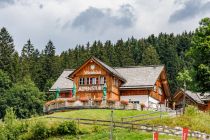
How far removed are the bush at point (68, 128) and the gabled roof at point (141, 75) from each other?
2369 cm

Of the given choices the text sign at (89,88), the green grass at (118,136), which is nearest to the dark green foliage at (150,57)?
the text sign at (89,88)

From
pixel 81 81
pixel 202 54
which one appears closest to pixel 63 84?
pixel 81 81

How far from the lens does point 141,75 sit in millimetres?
81688

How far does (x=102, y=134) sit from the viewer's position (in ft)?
180

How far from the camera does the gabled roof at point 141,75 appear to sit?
3123 inches

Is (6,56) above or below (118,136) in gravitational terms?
above

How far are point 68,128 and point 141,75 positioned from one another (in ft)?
88.6

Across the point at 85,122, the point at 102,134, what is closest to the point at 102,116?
the point at 85,122

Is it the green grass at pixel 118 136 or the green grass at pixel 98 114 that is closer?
the green grass at pixel 118 136

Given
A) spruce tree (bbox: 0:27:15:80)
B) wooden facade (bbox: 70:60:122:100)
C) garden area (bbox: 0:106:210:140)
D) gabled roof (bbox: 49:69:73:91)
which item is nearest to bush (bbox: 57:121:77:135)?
garden area (bbox: 0:106:210:140)

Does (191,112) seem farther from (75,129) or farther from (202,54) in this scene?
(75,129)

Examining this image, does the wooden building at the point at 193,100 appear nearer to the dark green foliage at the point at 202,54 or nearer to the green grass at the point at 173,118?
the dark green foliage at the point at 202,54

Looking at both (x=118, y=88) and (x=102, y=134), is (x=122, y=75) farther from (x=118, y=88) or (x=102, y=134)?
(x=102, y=134)

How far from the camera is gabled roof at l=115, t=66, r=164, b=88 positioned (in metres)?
79.3
